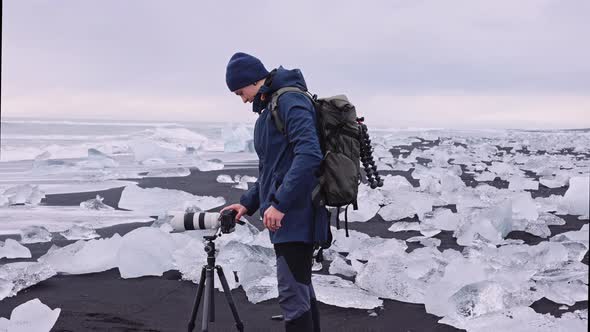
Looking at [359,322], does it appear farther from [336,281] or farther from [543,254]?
[543,254]

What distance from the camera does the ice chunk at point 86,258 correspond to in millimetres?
4758

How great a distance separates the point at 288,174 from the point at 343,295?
79.5 inches

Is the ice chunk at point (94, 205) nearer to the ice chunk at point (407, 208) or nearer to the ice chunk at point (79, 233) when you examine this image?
the ice chunk at point (79, 233)

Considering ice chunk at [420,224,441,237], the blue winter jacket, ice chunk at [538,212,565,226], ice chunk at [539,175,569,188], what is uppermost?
the blue winter jacket

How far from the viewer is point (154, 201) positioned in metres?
8.20

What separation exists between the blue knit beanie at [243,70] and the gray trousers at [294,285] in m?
0.80

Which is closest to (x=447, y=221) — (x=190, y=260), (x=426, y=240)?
(x=426, y=240)

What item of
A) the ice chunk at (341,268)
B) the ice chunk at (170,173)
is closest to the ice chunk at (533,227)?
the ice chunk at (341,268)

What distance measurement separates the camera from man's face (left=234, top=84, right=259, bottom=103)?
2.57m

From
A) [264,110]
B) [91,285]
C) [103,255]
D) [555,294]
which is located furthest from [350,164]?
[103,255]

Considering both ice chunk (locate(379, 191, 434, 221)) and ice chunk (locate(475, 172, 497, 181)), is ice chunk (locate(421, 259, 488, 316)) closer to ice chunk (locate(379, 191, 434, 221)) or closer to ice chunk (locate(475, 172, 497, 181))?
ice chunk (locate(379, 191, 434, 221))

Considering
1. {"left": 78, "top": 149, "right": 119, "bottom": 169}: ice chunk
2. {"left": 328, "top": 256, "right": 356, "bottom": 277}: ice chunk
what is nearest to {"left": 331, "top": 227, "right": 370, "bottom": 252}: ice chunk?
{"left": 328, "top": 256, "right": 356, "bottom": 277}: ice chunk

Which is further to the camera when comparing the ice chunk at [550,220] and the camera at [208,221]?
the ice chunk at [550,220]

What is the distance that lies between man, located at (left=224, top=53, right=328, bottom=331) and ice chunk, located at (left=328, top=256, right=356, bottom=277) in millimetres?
2305
